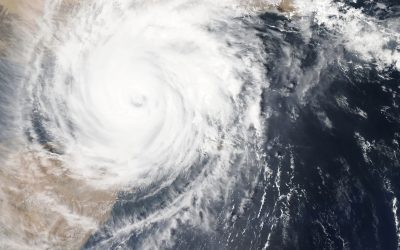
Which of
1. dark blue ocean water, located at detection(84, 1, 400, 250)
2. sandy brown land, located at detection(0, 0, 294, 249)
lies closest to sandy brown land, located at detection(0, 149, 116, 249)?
sandy brown land, located at detection(0, 0, 294, 249)

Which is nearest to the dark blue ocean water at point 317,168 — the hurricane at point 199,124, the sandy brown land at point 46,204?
the hurricane at point 199,124

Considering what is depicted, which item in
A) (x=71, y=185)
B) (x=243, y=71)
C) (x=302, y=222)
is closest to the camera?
(x=302, y=222)

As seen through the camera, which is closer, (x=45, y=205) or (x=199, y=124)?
(x=45, y=205)

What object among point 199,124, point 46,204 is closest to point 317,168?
point 199,124

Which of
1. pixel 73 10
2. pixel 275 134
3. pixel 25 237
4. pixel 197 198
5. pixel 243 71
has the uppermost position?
pixel 73 10

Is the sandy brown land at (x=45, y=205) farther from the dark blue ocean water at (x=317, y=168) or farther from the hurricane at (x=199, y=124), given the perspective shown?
the dark blue ocean water at (x=317, y=168)

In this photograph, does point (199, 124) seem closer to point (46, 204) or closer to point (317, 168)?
point (317, 168)

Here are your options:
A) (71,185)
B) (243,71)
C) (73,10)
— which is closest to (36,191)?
(71,185)

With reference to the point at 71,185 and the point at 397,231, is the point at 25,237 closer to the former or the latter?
the point at 71,185
